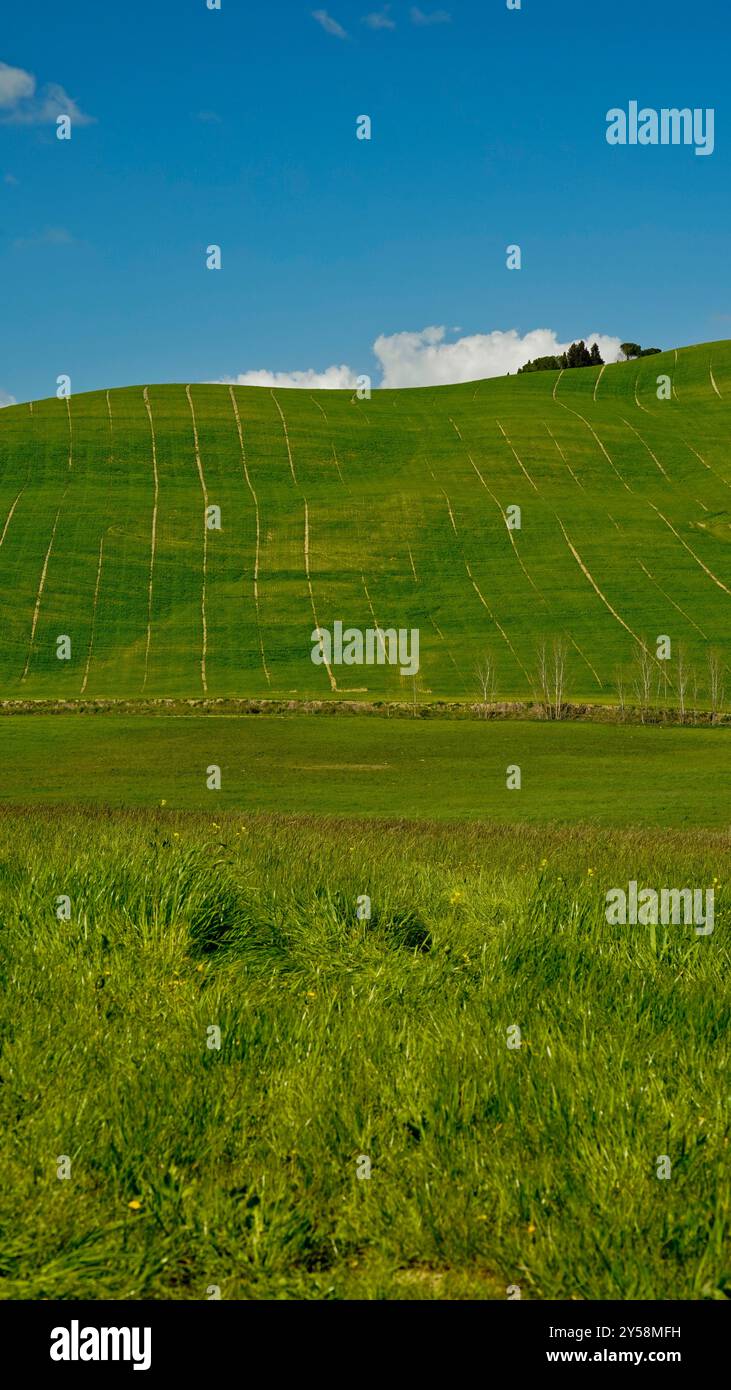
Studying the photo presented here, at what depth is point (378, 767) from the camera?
52.6 m

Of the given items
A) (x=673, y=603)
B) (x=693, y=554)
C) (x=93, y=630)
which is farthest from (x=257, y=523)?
(x=693, y=554)

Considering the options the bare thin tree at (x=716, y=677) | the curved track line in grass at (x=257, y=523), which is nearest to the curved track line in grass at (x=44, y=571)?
the curved track line in grass at (x=257, y=523)

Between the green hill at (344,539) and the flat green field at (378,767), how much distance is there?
30.6 m

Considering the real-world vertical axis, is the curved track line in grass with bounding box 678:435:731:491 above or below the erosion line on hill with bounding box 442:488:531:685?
above

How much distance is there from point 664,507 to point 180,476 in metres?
65.0

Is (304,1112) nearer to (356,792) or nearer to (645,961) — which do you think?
(645,961)

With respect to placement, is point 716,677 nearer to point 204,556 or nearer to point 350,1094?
point 204,556

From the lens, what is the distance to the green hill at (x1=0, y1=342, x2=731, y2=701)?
110 m

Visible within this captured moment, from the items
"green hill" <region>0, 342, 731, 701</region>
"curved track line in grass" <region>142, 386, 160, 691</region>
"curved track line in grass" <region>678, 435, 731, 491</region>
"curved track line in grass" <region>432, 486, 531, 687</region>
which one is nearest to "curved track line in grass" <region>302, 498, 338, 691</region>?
"green hill" <region>0, 342, 731, 701</region>

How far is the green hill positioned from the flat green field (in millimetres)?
30552

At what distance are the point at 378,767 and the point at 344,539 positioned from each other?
8594 cm

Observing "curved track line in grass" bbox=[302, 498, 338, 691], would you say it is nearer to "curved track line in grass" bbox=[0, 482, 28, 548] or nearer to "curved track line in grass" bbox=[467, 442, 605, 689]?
"curved track line in grass" bbox=[467, 442, 605, 689]

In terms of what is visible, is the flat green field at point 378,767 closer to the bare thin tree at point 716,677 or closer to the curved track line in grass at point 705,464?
the bare thin tree at point 716,677

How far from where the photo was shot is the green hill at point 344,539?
110 m
